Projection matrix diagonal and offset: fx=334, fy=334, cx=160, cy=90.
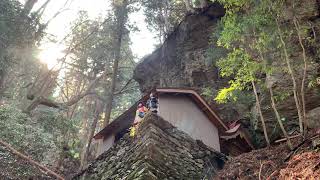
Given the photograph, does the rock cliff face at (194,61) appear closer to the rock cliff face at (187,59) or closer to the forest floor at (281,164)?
the rock cliff face at (187,59)

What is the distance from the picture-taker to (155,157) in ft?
34.7

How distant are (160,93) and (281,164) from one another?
21.8 ft

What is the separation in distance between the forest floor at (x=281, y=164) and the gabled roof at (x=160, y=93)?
14.4ft

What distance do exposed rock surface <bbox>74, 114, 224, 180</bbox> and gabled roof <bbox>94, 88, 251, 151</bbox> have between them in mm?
2328

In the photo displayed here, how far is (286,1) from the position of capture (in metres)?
11.6

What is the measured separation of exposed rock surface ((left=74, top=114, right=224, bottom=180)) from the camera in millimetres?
10328

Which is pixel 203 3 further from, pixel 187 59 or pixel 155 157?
pixel 155 157

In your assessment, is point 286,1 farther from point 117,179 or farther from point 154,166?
point 117,179

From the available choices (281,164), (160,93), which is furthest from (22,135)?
(281,164)

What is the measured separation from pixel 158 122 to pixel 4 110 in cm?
777

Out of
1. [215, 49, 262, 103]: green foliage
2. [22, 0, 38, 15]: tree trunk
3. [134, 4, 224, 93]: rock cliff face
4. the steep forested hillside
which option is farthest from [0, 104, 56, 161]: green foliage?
[134, 4, 224, 93]: rock cliff face

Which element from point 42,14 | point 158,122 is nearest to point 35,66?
point 42,14

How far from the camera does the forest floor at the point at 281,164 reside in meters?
7.86

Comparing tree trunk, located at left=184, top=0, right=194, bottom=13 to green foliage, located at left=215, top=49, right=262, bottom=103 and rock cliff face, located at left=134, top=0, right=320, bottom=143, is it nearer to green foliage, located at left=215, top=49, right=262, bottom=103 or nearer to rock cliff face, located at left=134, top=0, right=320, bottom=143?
rock cliff face, located at left=134, top=0, right=320, bottom=143
